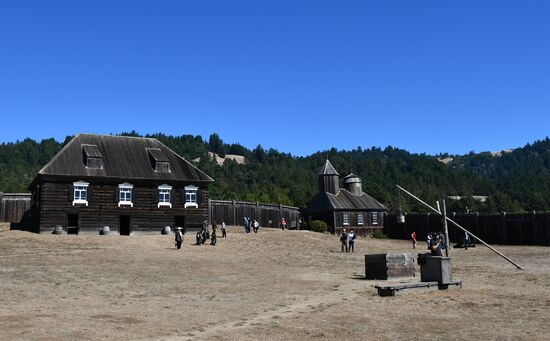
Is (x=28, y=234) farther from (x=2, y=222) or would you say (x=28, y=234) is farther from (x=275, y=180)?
(x=275, y=180)

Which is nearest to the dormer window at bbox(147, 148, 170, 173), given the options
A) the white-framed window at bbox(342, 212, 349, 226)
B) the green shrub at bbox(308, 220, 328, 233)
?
the green shrub at bbox(308, 220, 328, 233)

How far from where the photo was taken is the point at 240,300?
56.1 ft

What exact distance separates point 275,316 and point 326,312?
1.53 metres

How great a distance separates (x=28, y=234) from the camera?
3881cm

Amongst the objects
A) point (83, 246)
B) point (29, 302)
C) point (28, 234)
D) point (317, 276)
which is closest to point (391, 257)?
point (317, 276)

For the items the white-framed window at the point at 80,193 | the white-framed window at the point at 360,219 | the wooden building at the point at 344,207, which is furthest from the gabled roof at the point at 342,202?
the white-framed window at the point at 80,193

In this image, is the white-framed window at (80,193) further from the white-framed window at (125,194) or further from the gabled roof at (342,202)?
the gabled roof at (342,202)

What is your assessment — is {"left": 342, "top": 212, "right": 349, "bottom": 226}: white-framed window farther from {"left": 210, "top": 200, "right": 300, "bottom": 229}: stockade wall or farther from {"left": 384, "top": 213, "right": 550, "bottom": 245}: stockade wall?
{"left": 384, "top": 213, "right": 550, "bottom": 245}: stockade wall

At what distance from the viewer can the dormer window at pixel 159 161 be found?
151ft

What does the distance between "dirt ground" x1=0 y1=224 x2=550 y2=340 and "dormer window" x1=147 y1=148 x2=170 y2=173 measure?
48.3ft

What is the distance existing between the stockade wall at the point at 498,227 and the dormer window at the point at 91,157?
107ft

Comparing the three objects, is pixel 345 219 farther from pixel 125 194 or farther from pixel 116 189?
pixel 116 189

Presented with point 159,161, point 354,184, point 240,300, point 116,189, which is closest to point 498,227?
point 354,184

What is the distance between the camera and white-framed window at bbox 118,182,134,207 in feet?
143
